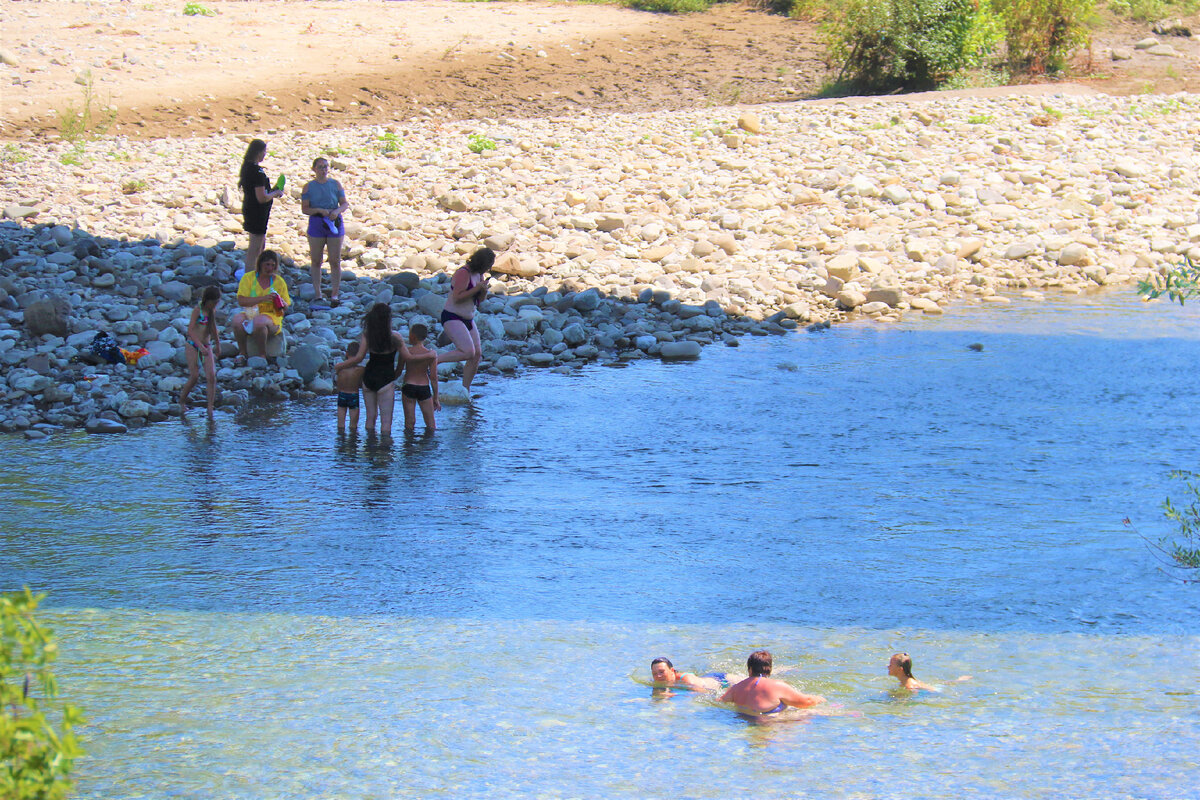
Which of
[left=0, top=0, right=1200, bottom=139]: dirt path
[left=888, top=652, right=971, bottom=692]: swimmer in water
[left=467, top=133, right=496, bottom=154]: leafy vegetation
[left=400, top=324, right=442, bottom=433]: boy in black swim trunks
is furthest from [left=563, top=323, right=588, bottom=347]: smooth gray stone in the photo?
[left=0, top=0, right=1200, bottom=139]: dirt path

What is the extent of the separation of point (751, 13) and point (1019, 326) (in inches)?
731

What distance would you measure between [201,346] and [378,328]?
165 cm

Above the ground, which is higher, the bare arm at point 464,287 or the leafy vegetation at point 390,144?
the leafy vegetation at point 390,144

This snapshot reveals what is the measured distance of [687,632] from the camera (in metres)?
6.26

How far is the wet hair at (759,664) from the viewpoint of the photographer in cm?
→ 551

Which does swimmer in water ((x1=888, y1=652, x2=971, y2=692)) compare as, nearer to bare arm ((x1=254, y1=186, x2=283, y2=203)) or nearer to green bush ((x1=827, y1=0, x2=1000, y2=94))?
bare arm ((x1=254, y1=186, x2=283, y2=203))

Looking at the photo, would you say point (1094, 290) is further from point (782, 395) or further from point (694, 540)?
point (694, 540)

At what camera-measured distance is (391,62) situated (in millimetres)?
23734

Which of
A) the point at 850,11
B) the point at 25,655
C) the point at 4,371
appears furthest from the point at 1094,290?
the point at 25,655

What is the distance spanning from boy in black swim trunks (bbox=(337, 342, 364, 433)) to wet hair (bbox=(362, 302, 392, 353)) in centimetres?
18

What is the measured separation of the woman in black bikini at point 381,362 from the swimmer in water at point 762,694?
4899mm

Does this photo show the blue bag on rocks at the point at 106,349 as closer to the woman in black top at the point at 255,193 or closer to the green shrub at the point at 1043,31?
the woman in black top at the point at 255,193

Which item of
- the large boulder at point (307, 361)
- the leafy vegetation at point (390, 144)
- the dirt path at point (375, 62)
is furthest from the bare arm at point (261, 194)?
the dirt path at point (375, 62)

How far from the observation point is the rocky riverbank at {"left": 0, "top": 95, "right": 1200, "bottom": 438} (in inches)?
466
